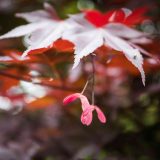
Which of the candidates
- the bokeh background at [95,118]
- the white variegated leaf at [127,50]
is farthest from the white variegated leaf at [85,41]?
the bokeh background at [95,118]

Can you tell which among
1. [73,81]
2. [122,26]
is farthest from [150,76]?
[122,26]

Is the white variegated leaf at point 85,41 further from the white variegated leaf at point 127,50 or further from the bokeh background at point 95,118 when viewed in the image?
the bokeh background at point 95,118

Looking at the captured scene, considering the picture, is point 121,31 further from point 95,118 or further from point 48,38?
point 95,118

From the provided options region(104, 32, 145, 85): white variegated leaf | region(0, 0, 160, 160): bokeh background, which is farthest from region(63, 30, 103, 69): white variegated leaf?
region(0, 0, 160, 160): bokeh background

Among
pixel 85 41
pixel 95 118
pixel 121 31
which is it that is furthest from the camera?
pixel 95 118

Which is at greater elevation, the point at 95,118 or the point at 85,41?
the point at 85,41

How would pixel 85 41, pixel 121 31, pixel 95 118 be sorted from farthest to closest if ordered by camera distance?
pixel 95 118
pixel 121 31
pixel 85 41

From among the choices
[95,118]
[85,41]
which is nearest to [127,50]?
[85,41]

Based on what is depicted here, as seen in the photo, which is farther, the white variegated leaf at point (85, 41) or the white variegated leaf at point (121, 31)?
the white variegated leaf at point (121, 31)

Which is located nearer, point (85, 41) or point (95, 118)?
point (85, 41)
